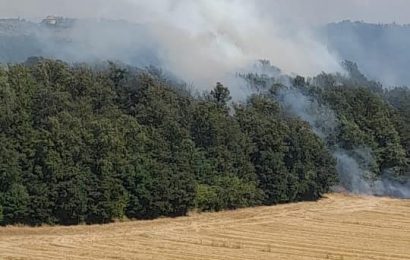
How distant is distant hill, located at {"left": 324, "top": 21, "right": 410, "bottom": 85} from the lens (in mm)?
149375

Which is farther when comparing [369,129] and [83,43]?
[83,43]

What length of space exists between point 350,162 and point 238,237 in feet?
96.3

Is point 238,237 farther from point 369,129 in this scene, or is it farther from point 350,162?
point 369,129

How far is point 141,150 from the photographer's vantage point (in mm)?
47250

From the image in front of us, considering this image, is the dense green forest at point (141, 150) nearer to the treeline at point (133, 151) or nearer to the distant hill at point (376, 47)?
the treeline at point (133, 151)

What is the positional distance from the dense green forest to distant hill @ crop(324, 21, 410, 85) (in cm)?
8495

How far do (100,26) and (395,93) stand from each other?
177ft

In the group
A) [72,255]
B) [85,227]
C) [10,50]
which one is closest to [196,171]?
[85,227]

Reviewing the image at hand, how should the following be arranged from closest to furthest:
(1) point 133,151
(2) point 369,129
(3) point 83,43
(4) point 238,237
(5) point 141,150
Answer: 1. (4) point 238,237
2. (1) point 133,151
3. (5) point 141,150
4. (2) point 369,129
5. (3) point 83,43

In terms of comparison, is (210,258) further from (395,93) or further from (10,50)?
(10,50)

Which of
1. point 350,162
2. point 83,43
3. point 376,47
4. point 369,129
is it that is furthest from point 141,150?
point 376,47

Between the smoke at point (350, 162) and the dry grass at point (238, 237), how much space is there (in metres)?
10.8

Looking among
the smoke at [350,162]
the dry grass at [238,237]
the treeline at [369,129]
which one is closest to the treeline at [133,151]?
the dry grass at [238,237]

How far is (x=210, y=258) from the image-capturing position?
2947cm
